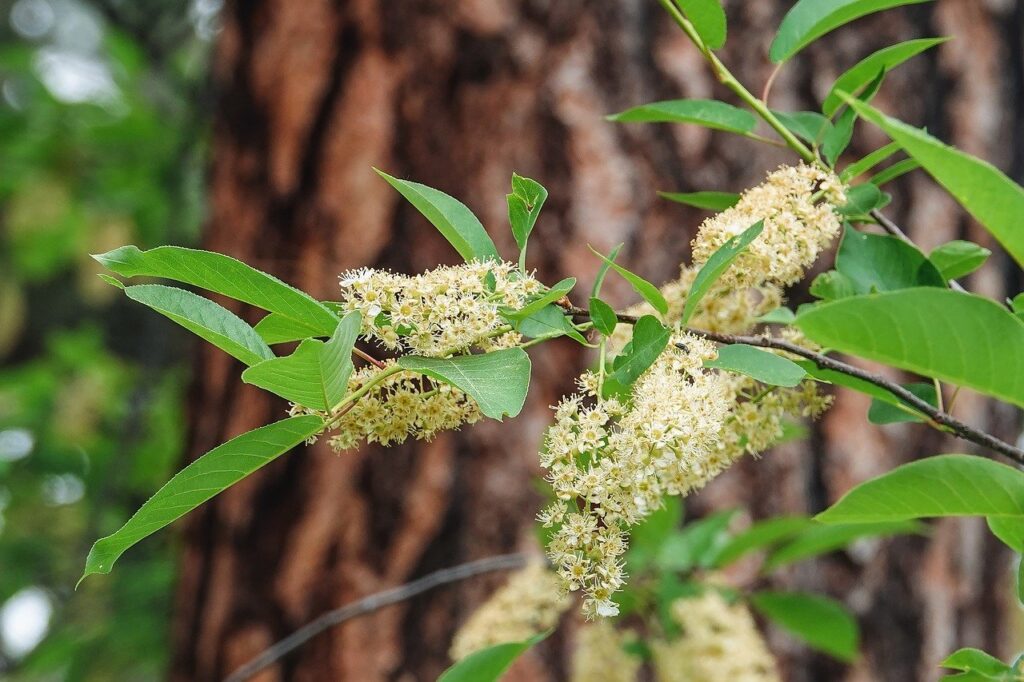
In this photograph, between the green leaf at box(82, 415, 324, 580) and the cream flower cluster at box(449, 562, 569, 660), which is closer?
the green leaf at box(82, 415, 324, 580)

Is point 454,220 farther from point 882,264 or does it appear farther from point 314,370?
point 882,264

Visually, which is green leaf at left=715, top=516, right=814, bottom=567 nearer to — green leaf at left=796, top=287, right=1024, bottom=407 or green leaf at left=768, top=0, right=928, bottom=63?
green leaf at left=768, top=0, right=928, bottom=63

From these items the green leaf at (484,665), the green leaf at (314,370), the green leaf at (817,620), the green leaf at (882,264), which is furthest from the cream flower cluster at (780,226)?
the green leaf at (817,620)

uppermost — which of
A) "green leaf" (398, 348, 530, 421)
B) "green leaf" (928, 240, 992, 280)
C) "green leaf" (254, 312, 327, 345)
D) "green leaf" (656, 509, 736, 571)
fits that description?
"green leaf" (656, 509, 736, 571)

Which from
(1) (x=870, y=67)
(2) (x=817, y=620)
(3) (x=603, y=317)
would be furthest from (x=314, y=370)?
(2) (x=817, y=620)

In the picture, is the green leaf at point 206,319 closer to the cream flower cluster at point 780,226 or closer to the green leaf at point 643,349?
the green leaf at point 643,349

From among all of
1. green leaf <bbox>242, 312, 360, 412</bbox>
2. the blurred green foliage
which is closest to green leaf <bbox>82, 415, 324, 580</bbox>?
green leaf <bbox>242, 312, 360, 412</bbox>
